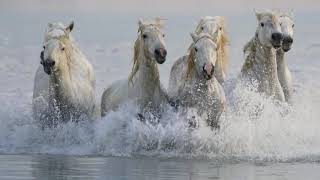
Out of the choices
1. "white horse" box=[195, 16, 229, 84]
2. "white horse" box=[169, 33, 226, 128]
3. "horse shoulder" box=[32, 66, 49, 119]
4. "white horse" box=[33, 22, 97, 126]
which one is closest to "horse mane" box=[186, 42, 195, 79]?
"white horse" box=[169, 33, 226, 128]

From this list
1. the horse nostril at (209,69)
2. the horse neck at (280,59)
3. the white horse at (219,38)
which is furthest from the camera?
the horse neck at (280,59)

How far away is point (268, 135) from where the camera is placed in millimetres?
13453

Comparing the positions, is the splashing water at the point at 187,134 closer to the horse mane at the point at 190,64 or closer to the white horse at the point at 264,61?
the white horse at the point at 264,61

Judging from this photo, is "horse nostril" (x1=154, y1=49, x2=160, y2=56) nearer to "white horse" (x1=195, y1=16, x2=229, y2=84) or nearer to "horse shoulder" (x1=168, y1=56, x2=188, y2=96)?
"horse shoulder" (x1=168, y1=56, x2=188, y2=96)

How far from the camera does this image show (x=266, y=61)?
1401 cm

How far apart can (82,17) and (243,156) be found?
14.9 metres

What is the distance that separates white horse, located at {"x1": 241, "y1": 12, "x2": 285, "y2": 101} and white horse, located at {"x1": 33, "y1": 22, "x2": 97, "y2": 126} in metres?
1.82

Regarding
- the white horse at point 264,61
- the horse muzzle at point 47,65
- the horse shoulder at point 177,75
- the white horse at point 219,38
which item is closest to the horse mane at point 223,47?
the white horse at point 219,38

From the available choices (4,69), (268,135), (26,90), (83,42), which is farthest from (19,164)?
(83,42)

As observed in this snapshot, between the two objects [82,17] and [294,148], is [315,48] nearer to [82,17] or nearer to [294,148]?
[82,17]

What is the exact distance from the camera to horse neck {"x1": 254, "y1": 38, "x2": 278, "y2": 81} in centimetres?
1395

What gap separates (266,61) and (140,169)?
3221 mm

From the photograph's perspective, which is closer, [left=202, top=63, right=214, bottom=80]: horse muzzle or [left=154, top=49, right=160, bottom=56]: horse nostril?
[left=202, top=63, right=214, bottom=80]: horse muzzle

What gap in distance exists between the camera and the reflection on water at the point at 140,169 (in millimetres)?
10609
